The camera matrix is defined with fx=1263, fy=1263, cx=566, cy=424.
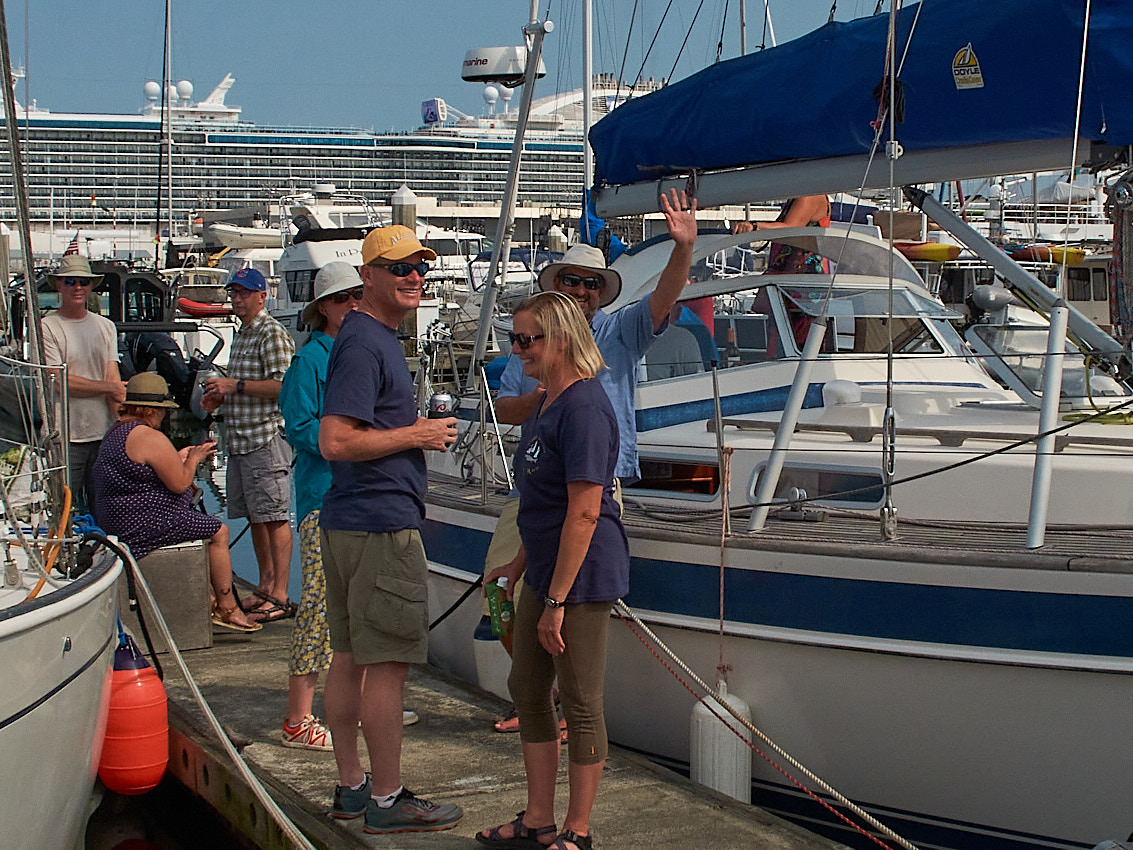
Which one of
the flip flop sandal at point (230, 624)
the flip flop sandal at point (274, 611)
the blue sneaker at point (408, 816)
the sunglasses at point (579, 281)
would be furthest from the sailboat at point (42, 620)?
the flip flop sandal at point (274, 611)

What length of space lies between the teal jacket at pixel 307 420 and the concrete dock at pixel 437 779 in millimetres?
943

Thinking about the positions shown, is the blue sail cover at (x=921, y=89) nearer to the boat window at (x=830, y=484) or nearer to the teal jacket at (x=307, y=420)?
the boat window at (x=830, y=484)

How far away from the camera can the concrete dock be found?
3.89 metres

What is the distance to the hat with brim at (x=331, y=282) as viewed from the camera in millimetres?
4453

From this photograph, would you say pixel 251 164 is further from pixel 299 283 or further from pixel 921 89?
pixel 921 89

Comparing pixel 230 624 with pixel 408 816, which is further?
pixel 230 624

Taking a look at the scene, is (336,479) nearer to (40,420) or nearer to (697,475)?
(40,420)

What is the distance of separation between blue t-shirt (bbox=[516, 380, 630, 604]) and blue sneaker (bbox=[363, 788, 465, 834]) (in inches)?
33.8

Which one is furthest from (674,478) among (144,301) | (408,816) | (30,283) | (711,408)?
(144,301)

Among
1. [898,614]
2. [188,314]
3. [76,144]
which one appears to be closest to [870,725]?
[898,614]

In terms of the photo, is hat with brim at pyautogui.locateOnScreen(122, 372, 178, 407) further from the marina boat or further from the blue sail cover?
the blue sail cover

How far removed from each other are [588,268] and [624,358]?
337 mm

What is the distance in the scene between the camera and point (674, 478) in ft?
18.2

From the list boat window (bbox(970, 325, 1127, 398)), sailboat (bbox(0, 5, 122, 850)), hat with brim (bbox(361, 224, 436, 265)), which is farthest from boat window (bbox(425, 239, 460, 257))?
hat with brim (bbox(361, 224, 436, 265))
